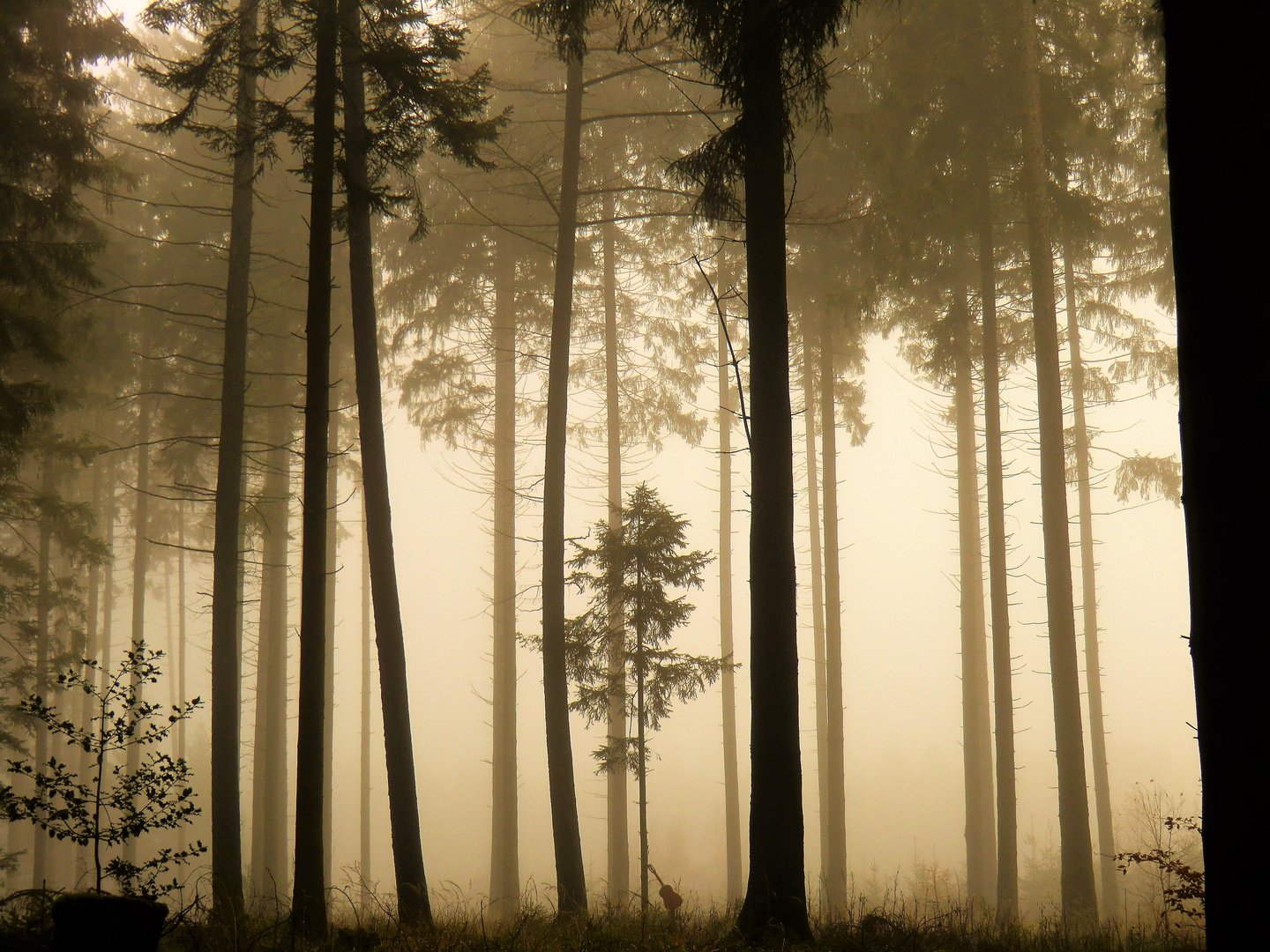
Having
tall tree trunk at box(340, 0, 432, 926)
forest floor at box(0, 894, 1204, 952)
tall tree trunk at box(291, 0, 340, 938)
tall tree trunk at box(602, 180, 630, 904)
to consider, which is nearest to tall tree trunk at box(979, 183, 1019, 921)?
forest floor at box(0, 894, 1204, 952)

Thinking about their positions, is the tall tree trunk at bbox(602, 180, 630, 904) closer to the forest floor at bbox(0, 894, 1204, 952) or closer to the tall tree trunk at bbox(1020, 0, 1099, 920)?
the forest floor at bbox(0, 894, 1204, 952)

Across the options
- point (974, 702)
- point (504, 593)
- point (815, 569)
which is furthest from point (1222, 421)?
point (815, 569)

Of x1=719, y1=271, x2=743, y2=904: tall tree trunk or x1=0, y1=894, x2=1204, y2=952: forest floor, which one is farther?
x1=719, y1=271, x2=743, y2=904: tall tree trunk

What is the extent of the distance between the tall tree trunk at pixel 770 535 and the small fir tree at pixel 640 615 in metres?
4.70

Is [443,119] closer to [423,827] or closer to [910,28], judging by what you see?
[910,28]

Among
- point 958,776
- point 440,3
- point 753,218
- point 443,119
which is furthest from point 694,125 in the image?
point 958,776

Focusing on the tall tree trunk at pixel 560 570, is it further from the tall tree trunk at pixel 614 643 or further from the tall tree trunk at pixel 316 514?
the tall tree trunk at pixel 316 514

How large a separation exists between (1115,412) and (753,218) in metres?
42.6

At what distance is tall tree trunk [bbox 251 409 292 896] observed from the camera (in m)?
16.2

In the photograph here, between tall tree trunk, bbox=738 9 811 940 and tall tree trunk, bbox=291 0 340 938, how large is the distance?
3916mm

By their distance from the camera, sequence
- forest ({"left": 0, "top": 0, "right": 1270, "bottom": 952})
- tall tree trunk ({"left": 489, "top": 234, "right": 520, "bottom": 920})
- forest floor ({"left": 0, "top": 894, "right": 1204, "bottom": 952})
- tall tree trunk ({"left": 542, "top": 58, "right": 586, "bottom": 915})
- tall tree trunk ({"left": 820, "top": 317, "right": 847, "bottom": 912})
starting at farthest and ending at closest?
tall tree trunk ({"left": 489, "top": 234, "right": 520, "bottom": 920}) < tall tree trunk ({"left": 820, "top": 317, "right": 847, "bottom": 912}) < tall tree trunk ({"left": 542, "top": 58, "right": 586, "bottom": 915}) < forest ({"left": 0, "top": 0, "right": 1270, "bottom": 952}) < forest floor ({"left": 0, "top": 894, "right": 1204, "bottom": 952})

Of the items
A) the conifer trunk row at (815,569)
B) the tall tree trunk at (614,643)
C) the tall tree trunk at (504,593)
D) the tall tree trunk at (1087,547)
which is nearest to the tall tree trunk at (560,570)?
the tall tree trunk at (614,643)

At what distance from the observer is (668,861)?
2772 centimetres

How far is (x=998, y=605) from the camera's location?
1139cm
